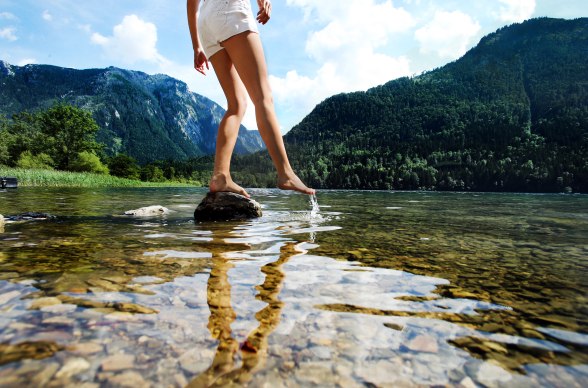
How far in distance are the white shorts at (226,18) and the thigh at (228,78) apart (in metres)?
0.41

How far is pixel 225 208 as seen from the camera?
6.21m

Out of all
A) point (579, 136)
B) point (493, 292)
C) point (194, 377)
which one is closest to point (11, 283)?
point (194, 377)

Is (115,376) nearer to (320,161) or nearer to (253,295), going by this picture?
(253,295)

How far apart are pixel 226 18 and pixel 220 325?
4.12 metres

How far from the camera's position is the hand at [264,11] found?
467cm

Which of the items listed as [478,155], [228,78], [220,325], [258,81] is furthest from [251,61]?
[478,155]

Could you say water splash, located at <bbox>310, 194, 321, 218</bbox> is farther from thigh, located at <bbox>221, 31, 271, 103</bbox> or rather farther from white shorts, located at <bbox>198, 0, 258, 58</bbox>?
white shorts, located at <bbox>198, 0, 258, 58</bbox>

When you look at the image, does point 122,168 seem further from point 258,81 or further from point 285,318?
point 285,318

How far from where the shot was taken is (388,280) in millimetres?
2309

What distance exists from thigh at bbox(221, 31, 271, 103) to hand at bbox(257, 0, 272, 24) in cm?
36

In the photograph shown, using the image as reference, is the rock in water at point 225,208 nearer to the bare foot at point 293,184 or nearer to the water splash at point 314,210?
the water splash at point 314,210

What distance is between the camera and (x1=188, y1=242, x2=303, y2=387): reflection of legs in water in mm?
1102

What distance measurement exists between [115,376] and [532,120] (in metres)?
226

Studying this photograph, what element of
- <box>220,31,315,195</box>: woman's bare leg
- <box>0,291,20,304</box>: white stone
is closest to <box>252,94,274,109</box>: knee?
<box>220,31,315,195</box>: woman's bare leg
